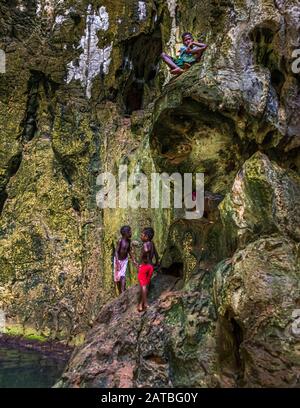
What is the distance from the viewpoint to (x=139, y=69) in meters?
16.3

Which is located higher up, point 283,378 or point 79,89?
point 79,89

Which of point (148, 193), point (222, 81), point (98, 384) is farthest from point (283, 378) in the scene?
point (148, 193)

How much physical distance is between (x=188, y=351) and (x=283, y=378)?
1.70 m

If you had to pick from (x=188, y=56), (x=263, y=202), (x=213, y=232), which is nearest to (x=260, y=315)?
(x=263, y=202)

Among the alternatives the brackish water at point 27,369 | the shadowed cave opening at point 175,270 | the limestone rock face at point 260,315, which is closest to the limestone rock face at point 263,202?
the limestone rock face at point 260,315

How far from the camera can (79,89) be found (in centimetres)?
1644

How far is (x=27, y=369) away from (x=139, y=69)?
31.5 ft

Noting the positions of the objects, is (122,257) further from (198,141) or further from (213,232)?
(198,141)

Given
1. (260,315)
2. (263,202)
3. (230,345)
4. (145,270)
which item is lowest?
(230,345)

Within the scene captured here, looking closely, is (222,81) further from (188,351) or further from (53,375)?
(53,375)

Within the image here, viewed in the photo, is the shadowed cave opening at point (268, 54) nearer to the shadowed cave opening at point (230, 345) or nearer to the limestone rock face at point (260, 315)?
the limestone rock face at point (260, 315)

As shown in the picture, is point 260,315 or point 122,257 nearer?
point 260,315

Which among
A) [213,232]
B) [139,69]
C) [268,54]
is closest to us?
[268,54]
